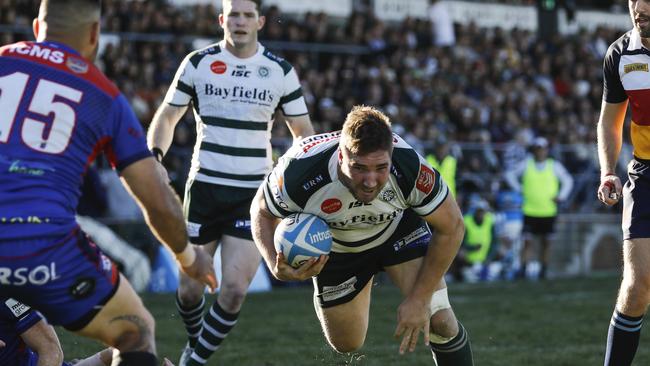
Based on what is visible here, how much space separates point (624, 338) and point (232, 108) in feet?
10.4

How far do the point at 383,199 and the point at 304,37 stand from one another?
49.1 feet

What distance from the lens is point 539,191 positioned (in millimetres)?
18344

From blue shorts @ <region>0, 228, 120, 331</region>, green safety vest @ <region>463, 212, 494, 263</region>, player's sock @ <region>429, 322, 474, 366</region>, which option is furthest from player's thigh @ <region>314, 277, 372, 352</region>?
green safety vest @ <region>463, 212, 494, 263</region>

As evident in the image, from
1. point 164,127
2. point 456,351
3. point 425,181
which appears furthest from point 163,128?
point 456,351

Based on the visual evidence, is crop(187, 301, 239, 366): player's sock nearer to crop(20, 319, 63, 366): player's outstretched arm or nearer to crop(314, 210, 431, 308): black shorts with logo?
crop(314, 210, 431, 308): black shorts with logo

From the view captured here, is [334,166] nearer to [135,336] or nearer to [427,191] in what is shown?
[427,191]

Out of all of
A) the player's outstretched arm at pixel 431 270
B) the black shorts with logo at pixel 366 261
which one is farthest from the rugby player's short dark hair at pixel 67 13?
the black shorts with logo at pixel 366 261

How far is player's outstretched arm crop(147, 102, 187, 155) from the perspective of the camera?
7836 millimetres

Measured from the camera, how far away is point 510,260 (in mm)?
18922

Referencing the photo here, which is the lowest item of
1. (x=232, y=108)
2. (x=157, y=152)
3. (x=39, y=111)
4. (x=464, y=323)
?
(x=464, y=323)

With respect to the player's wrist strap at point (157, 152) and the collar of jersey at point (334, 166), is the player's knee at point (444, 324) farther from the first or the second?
the player's wrist strap at point (157, 152)

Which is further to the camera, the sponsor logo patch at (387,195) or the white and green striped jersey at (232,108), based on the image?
the white and green striped jersey at (232,108)

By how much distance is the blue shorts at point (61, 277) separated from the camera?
4.28 meters

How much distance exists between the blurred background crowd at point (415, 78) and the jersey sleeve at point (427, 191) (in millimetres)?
8973
